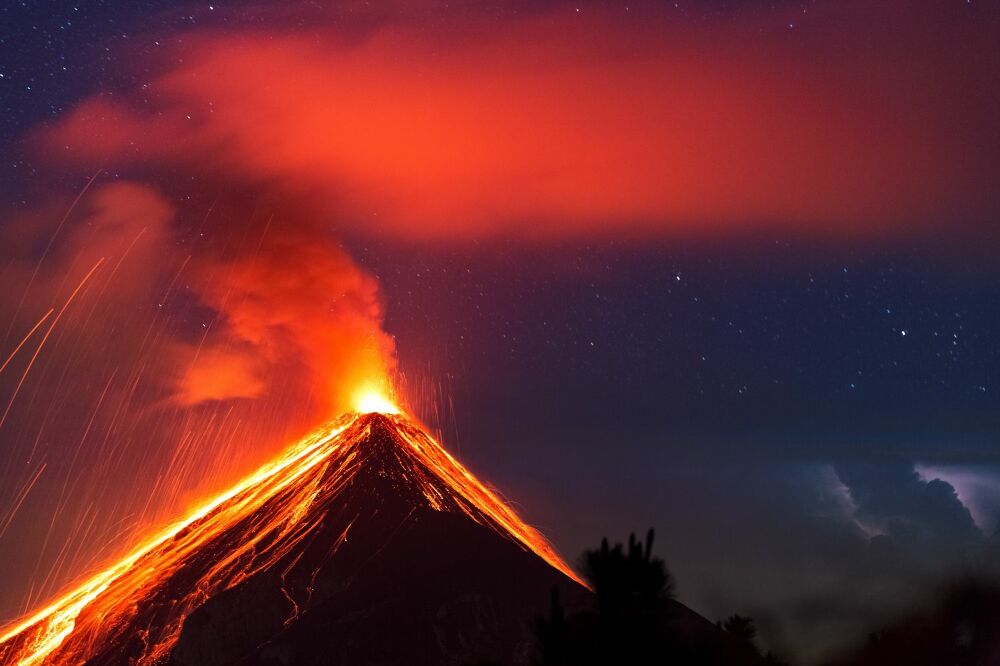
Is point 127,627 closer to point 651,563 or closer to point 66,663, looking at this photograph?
point 66,663

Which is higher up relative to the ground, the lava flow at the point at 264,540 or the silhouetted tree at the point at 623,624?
the lava flow at the point at 264,540

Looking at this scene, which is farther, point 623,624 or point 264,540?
point 264,540

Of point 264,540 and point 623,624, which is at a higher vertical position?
A: point 264,540

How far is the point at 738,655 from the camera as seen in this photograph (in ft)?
95.0

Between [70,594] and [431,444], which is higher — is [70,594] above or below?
below

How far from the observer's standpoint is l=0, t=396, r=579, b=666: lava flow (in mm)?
90125

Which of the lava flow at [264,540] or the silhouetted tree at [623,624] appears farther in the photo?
the lava flow at [264,540]

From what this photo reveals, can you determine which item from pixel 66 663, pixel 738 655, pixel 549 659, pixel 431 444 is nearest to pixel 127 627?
pixel 66 663

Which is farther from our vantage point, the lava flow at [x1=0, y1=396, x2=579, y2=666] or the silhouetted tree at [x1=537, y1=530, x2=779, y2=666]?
the lava flow at [x1=0, y1=396, x2=579, y2=666]

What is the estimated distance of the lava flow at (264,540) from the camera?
296ft

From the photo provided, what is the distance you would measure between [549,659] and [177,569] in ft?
276

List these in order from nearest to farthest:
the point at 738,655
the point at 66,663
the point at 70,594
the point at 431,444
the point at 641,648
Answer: the point at 641,648
the point at 738,655
the point at 66,663
the point at 70,594
the point at 431,444

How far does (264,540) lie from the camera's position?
101 meters

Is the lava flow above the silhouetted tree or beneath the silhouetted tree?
above
